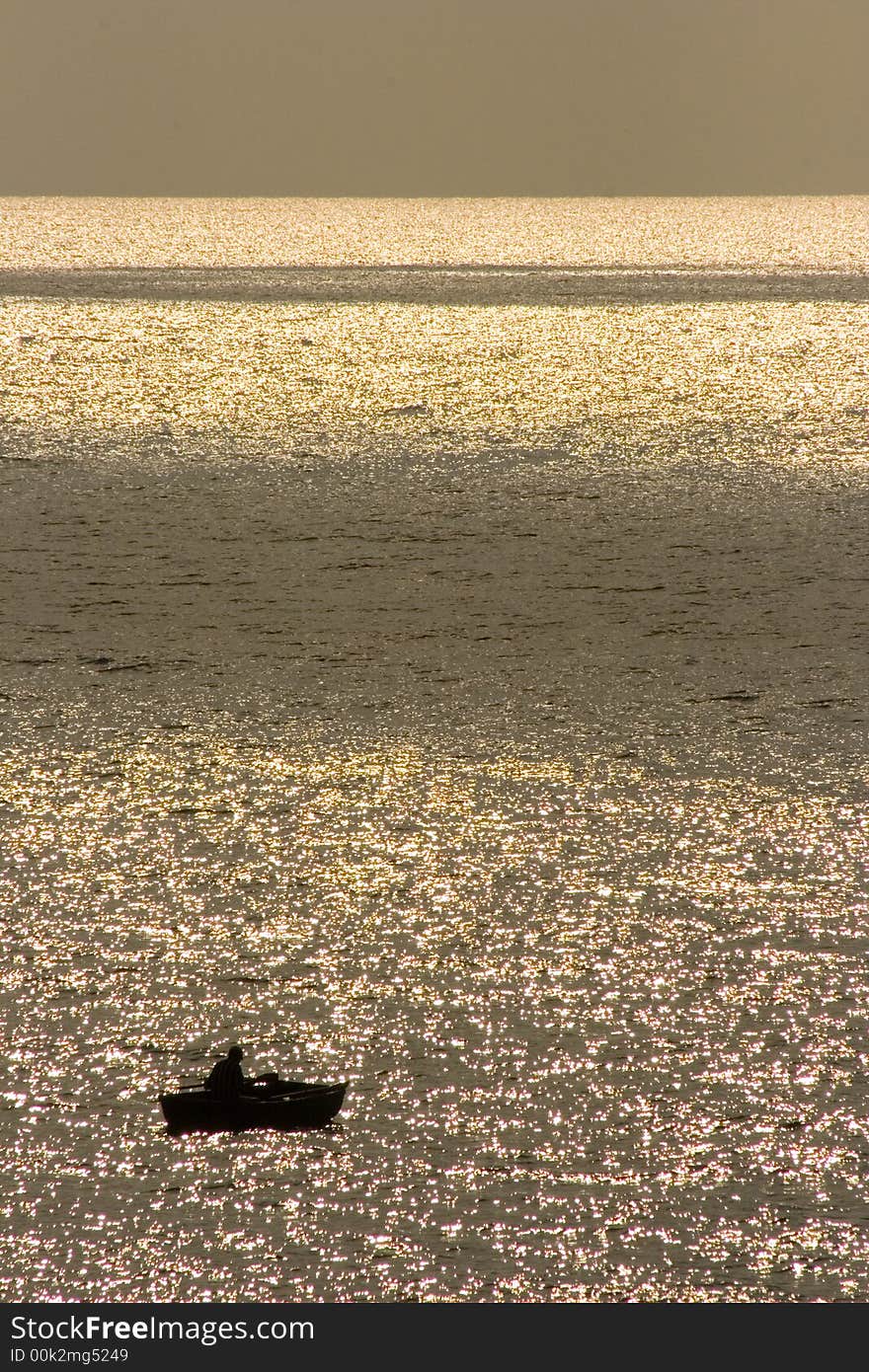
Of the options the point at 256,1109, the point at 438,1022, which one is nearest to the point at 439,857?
the point at 438,1022

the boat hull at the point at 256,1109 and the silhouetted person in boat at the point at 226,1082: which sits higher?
the silhouetted person in boat at the point at 226,1082

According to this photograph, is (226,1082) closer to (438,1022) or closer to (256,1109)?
(256,1109)

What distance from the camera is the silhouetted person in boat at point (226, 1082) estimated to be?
60.6 inches

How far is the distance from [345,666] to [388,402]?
3226 millimetres

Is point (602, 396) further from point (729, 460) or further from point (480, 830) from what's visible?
point (480, 830)

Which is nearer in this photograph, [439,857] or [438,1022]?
[438,1022]

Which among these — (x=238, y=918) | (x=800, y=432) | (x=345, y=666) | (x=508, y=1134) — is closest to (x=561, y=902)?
(x=238, y=918)

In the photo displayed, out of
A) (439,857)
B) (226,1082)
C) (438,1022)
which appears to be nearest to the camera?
(226,1082)

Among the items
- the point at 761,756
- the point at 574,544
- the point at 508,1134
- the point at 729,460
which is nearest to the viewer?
the point at 508,1134

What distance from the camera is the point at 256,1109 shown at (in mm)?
1560

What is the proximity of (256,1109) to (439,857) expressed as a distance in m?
0.67

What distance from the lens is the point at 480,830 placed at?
228cm

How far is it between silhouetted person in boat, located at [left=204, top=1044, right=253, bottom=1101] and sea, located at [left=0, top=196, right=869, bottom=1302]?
0.05m

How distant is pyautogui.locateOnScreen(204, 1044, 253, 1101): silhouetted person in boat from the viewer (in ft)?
5.05
